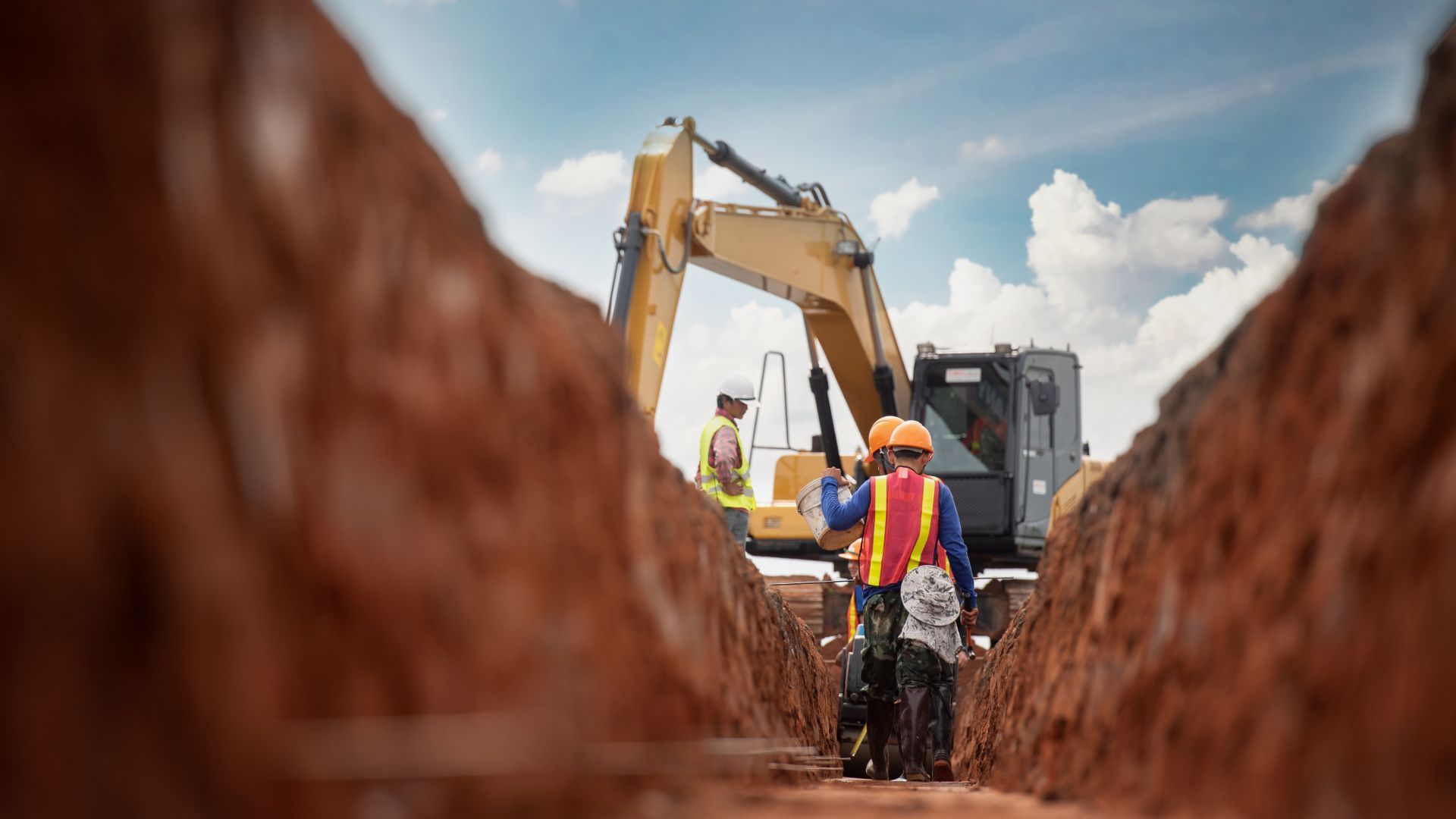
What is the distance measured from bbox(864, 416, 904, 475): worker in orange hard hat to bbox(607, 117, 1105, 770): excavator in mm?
3131

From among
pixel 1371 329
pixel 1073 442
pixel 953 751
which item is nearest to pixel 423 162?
pixel 1371 329

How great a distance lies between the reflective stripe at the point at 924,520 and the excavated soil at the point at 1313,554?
10.2ft

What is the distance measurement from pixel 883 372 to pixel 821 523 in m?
6.45

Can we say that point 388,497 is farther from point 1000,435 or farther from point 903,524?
point 1000,435

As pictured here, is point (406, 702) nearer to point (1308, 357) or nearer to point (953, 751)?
point (1308, 357)

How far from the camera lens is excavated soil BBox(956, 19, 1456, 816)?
1555 mm

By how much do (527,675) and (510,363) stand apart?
623mm

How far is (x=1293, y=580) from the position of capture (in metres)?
2.02

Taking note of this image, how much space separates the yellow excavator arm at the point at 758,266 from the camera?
10.9 meters

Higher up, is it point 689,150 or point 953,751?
point 689,150

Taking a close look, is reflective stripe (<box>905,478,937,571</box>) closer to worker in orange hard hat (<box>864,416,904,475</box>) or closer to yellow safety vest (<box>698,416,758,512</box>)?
worker in orange hard hat (<box>864,416,904,475</box>)

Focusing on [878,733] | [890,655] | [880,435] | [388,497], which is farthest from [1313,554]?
[880,435]

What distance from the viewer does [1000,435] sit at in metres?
13.3

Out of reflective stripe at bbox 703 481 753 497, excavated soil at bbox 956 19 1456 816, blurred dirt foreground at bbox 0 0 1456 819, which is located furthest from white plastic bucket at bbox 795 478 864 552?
blurred dirt foreground at bbox 0 0 1456 819
